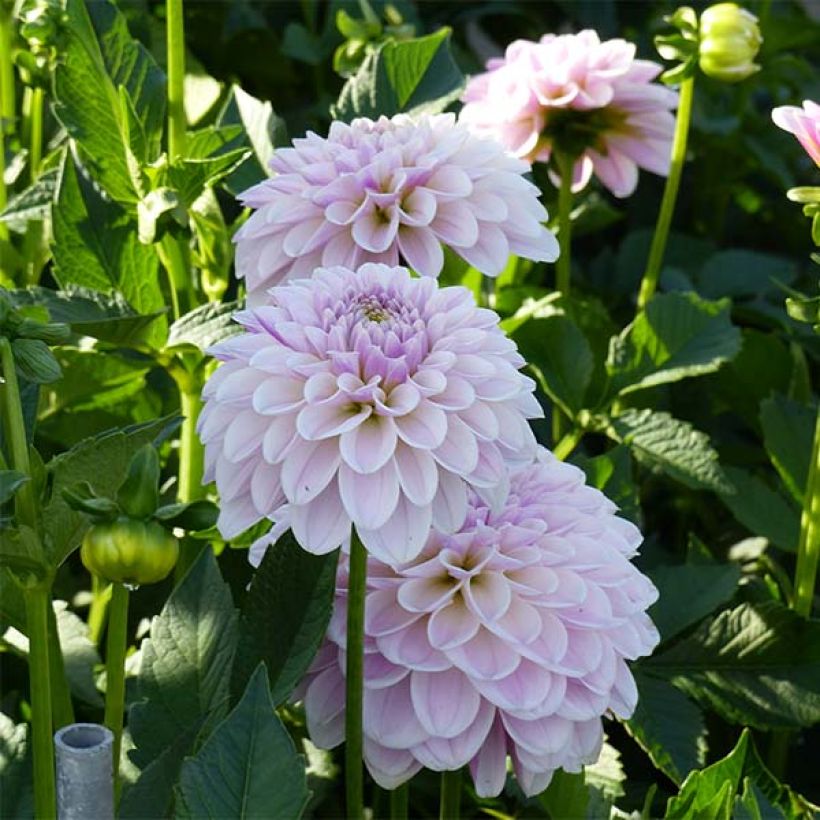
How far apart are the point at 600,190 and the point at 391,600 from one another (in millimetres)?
958

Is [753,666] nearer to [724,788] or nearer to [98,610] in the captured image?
[724,788]

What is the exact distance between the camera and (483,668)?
0.57 meters

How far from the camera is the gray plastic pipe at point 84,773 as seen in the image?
53 cm

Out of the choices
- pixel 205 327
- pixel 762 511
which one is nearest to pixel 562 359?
pixel 762 511

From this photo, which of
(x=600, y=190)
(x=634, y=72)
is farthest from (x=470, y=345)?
(x=600, y=190)

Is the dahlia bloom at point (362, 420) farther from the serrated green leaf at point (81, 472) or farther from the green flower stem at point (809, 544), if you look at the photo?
the green flower stem at point (809, 544)

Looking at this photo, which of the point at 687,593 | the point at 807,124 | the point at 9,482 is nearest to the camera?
the point at 9,482

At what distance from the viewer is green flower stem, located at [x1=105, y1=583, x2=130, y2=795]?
22.4 inches

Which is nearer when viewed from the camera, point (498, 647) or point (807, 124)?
point (498, 647)

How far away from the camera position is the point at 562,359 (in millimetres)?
957

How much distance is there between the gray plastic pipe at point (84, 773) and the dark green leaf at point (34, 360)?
0.13m

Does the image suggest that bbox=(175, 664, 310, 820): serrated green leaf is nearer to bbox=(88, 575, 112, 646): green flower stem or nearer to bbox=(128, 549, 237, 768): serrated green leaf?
bbox=(128, 549, 237, 768): serrated green leaf

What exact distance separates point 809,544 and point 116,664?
0.40m

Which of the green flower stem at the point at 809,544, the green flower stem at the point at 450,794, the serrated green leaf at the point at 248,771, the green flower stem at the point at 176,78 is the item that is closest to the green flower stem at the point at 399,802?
the green flower stem at the point at 450,794
